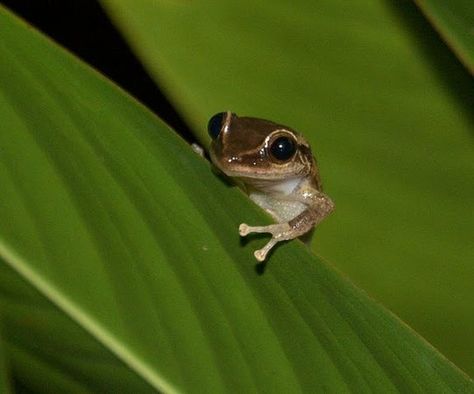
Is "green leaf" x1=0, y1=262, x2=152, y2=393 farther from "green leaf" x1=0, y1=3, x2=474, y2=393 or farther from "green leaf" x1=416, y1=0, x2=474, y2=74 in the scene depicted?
"green leaf" x1=416, y1=0, x2=474, y2=74

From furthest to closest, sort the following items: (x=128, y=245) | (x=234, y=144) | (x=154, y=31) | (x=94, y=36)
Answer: (x=94, y=36)
(x=154, y=31)
(x=234, y=144)
(x=128, y=245)

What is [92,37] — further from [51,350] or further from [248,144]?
[51,350]

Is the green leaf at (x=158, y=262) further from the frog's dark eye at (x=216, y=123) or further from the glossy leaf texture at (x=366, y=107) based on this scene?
the glossy leaf texture at (x=366, y=107)

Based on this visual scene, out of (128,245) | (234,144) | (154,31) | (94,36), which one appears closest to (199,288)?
(128,245)

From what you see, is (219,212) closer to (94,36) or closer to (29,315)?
(29,315)

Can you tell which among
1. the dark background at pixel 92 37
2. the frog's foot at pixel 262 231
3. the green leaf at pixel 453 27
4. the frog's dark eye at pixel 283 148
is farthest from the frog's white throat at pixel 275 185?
the dark background at pixel 92 37

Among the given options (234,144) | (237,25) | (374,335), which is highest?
(237,25)

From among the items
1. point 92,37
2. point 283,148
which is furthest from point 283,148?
point 92,37
